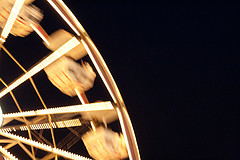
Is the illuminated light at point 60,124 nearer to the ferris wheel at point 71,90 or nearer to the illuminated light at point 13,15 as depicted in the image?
the ferris wheel at point 71,90

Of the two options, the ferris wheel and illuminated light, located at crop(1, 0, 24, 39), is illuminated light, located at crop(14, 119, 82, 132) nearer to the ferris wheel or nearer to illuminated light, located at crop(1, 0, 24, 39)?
the ferris wheel

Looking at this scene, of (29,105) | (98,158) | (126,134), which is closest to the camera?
(126,134)

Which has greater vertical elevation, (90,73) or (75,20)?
(75,20)

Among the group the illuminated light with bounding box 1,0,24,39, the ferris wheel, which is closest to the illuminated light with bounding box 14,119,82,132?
the ferris wheel

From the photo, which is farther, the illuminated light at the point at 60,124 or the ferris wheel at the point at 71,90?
the illuminated light at the point at 60,124

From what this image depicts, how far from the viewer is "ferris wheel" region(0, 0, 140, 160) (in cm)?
410

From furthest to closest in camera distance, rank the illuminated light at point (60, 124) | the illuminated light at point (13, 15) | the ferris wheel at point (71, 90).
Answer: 1. the illuminated light at point (60, 124)
2. the illuminated light at point (13, 15)
3. the ferris wheel at point (71, 90)

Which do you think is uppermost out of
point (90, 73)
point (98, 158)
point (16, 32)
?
point (16, 32)

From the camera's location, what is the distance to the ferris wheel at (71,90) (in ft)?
13.5

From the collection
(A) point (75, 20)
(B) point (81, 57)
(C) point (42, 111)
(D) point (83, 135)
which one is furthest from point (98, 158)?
(A) point (75, 20)

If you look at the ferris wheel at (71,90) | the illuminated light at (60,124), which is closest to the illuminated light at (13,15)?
the ferris wheel at (71,90)

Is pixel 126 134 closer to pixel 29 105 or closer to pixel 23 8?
pixel 23 8

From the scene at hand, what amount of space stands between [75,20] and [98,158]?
1.77 metres

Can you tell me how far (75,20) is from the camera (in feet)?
13.4
